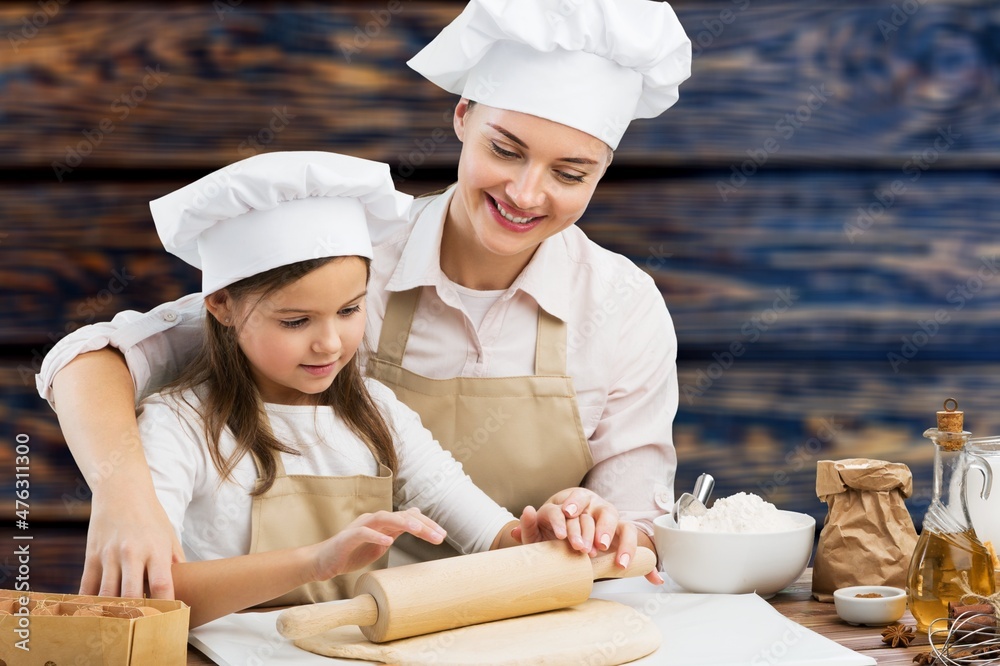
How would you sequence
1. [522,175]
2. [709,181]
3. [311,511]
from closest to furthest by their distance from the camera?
[311,511]
[522,175]
[709,181]

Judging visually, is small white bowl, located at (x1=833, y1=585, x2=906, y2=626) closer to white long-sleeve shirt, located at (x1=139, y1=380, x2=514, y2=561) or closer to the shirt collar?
white long-sleeve shirt, located at (x1=139, y1=380, x2=514, y2=561)

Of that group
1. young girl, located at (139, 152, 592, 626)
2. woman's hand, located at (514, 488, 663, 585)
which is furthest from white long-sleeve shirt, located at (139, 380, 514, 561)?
woman's hand, located at (514, 488, 663, 585)

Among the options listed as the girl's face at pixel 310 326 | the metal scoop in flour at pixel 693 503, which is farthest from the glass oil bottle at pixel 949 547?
the girl's face at pixel 310 326

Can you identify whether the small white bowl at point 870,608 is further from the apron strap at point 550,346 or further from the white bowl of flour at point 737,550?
the apron strap at point 550,346

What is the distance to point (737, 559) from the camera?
1.35 m

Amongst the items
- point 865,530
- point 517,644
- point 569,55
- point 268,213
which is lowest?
point 517,644

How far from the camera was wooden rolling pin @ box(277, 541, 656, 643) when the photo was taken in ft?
3.75

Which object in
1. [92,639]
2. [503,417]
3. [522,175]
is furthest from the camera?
[503,417]

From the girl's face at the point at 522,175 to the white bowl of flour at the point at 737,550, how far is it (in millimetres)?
499

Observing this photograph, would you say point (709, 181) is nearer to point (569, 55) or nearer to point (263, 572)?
point (569, 55)

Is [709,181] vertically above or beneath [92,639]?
above

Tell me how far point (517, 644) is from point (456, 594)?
9 centimetres

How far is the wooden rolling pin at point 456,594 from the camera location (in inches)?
44.9

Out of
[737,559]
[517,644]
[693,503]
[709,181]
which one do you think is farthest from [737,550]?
[709,181]
